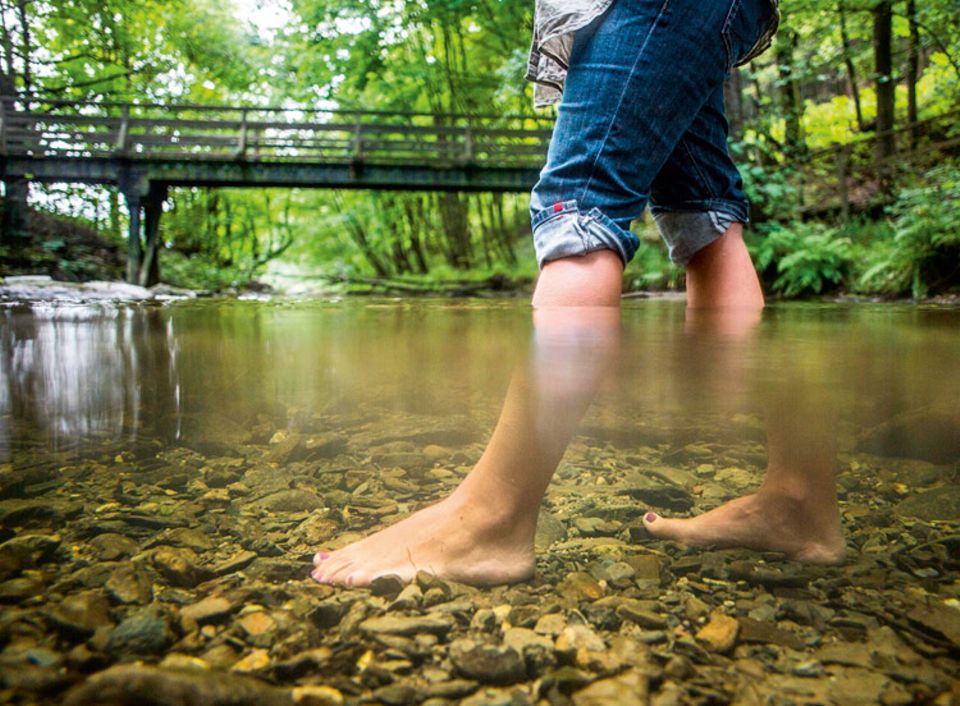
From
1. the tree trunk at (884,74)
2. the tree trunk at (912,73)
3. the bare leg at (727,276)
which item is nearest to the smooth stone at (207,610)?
the bare leg at (727,276)

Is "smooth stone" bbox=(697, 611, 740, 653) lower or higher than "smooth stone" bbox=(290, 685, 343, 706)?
lower

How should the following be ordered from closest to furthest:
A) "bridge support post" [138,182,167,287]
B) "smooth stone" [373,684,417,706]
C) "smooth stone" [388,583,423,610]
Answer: "smooth stone" [373,684,417,706], "smooth stone" [388,583,423,610], "bridge support post" [138,182,167,287]

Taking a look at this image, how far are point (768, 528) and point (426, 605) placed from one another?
712mm

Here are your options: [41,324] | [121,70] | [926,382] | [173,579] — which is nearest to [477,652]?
[173,579]

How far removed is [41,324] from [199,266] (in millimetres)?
16040

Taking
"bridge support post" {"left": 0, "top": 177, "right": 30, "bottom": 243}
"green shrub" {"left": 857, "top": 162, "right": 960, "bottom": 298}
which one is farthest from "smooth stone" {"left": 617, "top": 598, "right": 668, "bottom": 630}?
"bridge support post" {"left": 0, "top": 177, "right": 30, "bottom": 243}

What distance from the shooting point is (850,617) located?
906 millimetres

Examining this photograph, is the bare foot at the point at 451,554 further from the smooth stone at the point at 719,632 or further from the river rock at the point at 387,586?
the smooth stone at the point at 719,632

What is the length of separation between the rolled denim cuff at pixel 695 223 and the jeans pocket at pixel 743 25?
0.36 metres

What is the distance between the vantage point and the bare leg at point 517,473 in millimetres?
1040

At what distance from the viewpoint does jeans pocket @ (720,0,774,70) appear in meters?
1.19

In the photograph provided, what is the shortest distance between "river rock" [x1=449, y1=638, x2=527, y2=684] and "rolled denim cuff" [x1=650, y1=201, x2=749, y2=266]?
46.3 inches

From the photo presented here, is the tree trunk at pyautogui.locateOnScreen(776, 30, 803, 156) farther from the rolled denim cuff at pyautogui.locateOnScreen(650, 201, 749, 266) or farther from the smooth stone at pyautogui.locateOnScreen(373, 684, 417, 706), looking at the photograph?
the smooth stone at pyautogui.locateOnScreen(373, 684, 417, 706)

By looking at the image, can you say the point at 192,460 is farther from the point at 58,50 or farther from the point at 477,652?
the point at 58,50
